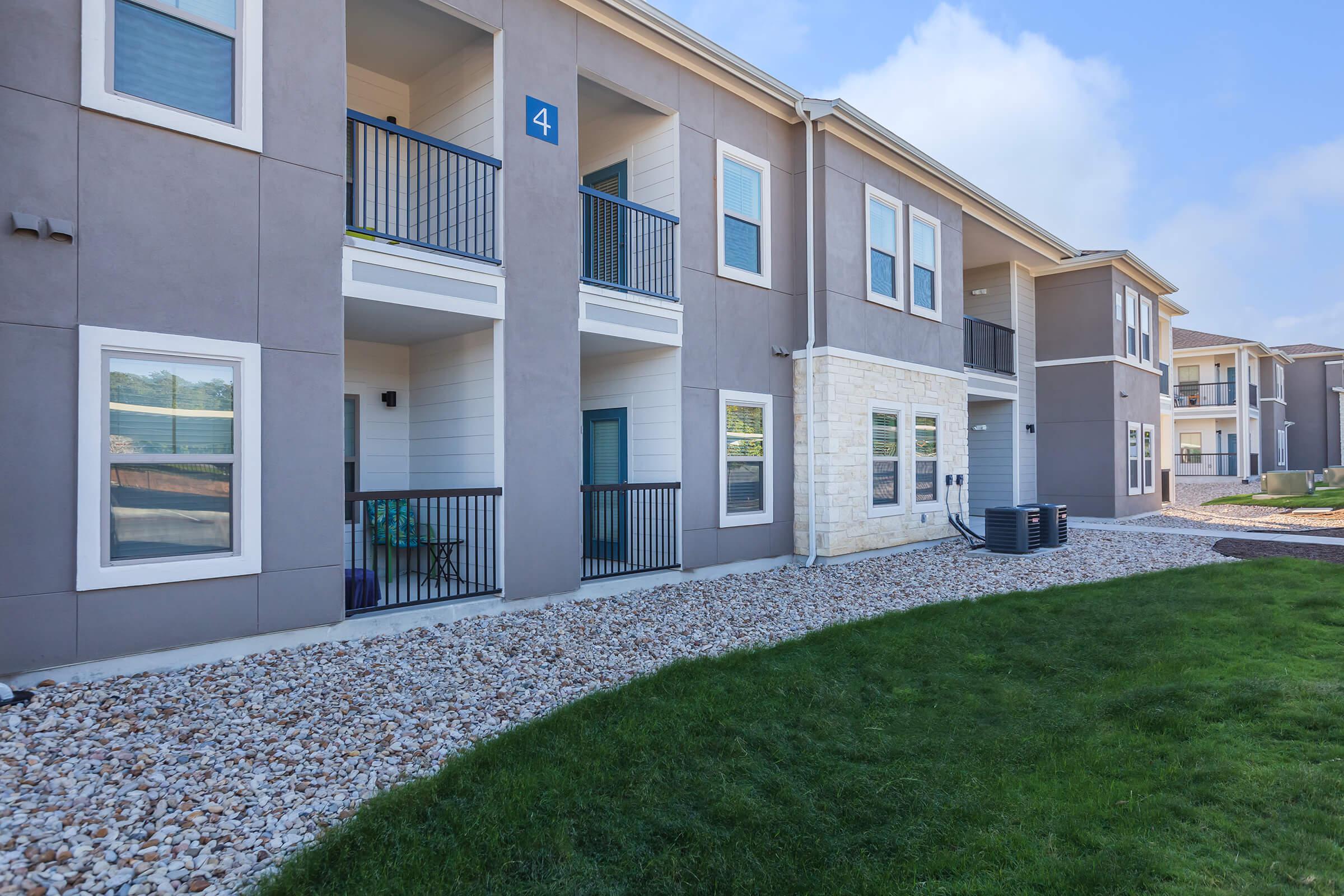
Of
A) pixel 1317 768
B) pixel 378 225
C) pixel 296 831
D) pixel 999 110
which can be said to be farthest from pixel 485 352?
pixel 999 110

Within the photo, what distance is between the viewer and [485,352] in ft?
24.6

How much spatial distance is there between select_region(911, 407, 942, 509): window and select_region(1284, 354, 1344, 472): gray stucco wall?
132 ft

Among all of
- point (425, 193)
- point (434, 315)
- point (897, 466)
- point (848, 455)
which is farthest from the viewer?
point (897, 466)

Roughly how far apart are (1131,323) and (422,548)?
1683cm

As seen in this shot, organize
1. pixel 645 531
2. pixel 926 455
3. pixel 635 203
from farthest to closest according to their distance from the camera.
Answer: pixel 926 455
pixel 645 531
pixel 635 203

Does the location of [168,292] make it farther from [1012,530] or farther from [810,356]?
[1012,530]

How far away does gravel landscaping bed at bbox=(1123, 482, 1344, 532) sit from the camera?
49.2 feet

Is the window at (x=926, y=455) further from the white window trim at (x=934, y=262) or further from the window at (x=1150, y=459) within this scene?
the window at (x=1150, y=459)

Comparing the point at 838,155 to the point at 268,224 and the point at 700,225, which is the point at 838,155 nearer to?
the point at 700,225

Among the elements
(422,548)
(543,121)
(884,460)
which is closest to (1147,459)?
(884,460)

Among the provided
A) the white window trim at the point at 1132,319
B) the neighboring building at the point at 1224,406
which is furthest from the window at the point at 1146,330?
the neighboring building at the point at 1224,406

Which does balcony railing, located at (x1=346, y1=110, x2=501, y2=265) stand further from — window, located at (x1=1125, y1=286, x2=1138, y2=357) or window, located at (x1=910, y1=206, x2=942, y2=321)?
window, located at (x1=1125, y1=286, x2=1138, y2=357)

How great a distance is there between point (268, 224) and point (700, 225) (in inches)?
204

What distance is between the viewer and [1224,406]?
33125mm
